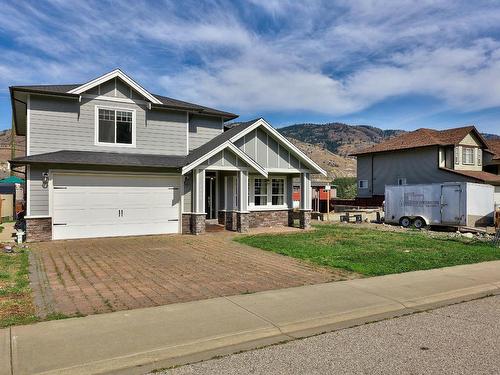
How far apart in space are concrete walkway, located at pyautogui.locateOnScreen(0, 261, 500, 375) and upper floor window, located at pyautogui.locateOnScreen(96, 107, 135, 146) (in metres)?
11.8

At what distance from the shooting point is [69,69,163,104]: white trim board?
16016 millimetres

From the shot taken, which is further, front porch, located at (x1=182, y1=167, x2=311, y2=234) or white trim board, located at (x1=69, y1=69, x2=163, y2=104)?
front porch, located at (x1=182, y1=167, x2=311, y2=234)

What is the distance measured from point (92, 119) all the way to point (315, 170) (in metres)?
10.7

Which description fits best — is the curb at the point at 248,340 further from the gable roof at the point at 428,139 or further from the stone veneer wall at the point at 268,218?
the gable roof at the point at 428,139

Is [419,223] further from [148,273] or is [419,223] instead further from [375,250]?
[148,273]

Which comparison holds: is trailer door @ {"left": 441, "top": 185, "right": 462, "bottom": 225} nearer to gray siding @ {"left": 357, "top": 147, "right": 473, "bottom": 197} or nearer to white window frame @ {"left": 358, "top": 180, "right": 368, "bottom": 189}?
gray siding @ {"left": 357, "top": 147, "right": 473, "bottom": 197}

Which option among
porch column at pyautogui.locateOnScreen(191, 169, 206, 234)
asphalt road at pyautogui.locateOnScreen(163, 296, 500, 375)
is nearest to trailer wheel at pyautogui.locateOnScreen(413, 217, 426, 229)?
porch column at pyautogui.locateOnScreen(191, 169, 206, 234)

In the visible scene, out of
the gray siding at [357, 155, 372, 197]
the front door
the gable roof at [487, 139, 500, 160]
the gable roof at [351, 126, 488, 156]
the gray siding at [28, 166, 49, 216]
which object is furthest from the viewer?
the gray siding at [357, 155, 372, 197]

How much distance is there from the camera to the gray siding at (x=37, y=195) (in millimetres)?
14938

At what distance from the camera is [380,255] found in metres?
12.4

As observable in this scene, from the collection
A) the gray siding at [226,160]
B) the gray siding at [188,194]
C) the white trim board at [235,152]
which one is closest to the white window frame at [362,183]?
the white trim board at [235,152]

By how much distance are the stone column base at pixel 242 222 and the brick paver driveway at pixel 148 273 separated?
356 cm

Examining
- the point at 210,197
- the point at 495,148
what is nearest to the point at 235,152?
the point at 210,197

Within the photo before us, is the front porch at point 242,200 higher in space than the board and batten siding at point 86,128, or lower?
lower
